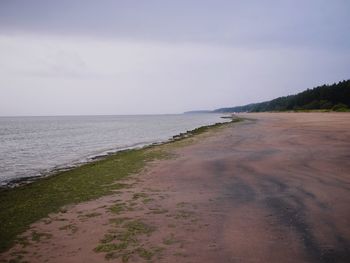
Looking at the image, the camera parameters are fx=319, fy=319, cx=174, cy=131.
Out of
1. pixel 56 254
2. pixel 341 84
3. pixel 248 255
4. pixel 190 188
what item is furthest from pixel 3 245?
pixel 341 84

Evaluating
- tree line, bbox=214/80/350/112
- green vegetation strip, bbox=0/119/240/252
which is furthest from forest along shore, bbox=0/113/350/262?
tree line, bbox=214/80/350/112

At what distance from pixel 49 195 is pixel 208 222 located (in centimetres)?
694

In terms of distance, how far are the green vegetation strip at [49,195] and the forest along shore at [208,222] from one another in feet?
1.48

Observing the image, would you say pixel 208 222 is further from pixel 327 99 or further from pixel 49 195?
pixel 327 99

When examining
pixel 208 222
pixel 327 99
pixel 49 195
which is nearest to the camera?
pixel 208 222

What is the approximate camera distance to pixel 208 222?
8.30m

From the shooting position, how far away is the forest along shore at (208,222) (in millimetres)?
6547

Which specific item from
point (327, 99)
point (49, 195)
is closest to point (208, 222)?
point (49, 195)

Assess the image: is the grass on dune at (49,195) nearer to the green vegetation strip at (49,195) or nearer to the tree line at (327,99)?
the green vegetation strip at (49,195)

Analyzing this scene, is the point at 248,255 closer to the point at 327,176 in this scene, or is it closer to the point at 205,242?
the point at 205,242

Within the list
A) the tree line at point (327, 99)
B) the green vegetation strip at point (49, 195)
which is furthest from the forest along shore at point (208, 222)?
the tree line at point (327, 99)

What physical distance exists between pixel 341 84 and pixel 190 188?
112m

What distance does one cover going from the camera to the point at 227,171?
15.0 meters

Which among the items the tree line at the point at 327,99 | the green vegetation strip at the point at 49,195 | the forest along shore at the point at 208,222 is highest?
the tree line at the point at 327,99
